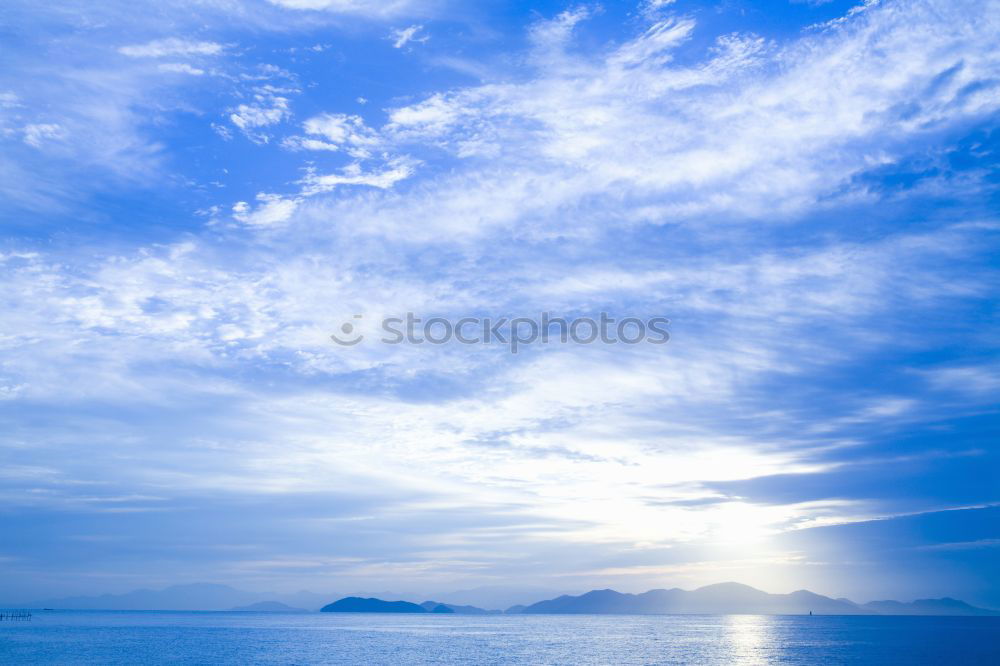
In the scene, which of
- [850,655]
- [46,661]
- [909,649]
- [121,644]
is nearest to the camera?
[46,661]

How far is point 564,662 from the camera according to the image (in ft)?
403

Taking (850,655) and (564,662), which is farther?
(850,655)

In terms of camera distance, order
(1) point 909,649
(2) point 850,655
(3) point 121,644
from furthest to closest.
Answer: (3) point 121,644 → (1) point 909,649 → (2) point 850,655

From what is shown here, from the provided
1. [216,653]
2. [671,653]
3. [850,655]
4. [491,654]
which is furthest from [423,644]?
[850,655]

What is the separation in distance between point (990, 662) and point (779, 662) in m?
35.5

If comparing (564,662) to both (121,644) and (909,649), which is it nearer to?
(909,649)

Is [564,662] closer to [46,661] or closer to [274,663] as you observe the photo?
[274,663]

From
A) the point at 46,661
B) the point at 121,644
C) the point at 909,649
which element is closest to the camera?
the point at 46,661

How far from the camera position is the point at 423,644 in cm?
17300

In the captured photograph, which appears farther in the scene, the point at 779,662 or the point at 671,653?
the point at 671,653

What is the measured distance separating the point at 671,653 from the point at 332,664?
64.8 meters

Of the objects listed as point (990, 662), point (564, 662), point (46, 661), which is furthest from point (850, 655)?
point (46, 661)

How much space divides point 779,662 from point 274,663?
8397cm

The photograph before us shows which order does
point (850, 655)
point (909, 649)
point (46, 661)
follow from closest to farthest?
point (46, 661)
point (850, 655)
point (909, 649)
